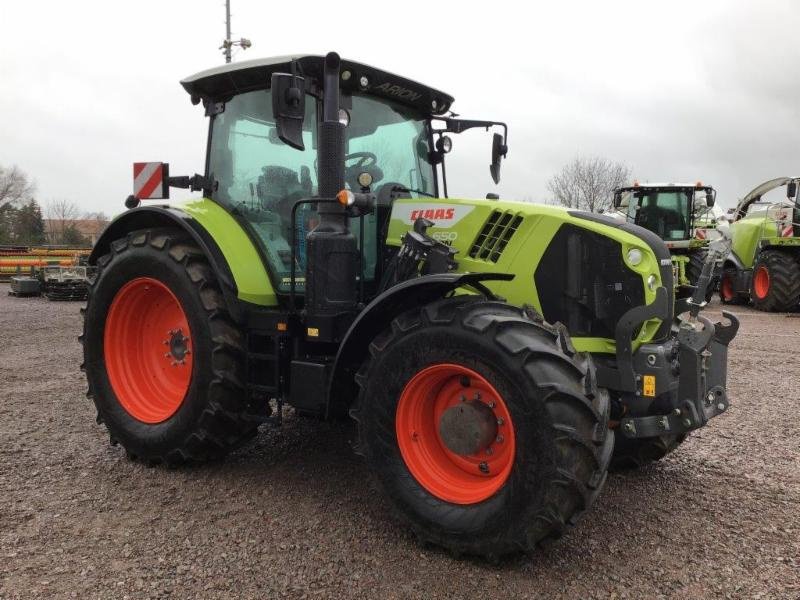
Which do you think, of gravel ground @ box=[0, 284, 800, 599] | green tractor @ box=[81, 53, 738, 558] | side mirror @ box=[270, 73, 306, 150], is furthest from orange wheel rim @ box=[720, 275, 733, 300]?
side mirror @ box=[270, 73, 306, 150]

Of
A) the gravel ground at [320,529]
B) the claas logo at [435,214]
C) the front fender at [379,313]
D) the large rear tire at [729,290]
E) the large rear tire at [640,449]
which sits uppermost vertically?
the claas logo at [435,214]

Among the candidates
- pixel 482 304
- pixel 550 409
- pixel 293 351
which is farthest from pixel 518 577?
pixel 293 351

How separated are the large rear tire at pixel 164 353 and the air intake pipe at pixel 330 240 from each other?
0.63m

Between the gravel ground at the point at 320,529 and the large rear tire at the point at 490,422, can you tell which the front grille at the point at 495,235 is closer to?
the large rear tire at the point at 490,422

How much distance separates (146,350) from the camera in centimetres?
457

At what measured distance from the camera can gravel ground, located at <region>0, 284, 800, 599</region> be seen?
280cm

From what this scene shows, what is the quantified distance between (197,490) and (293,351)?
949 millimetres

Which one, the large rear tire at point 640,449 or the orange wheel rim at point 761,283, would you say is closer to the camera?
the large rear tire at point 640,449

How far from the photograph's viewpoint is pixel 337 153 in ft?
11.7

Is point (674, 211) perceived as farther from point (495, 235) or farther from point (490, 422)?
point (490, 422)

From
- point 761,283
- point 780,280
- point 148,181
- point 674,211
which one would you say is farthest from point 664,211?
point 148,181

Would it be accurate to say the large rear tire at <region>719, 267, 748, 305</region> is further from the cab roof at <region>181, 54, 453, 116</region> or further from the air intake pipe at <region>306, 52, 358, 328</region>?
the air intake pipe at <region>306, 52, 358, 328</region>

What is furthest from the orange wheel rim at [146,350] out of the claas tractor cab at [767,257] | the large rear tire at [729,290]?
the large rear tire at [729,290]

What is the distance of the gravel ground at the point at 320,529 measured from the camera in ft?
9.18
